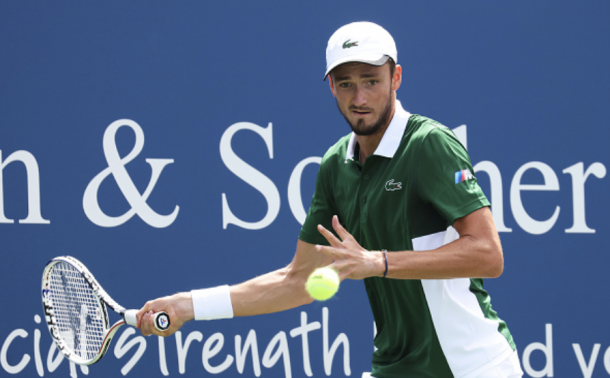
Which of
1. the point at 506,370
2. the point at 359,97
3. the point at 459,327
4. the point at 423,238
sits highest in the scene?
the point at 359,97

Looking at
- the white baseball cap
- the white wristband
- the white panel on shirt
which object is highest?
the white baseball cap

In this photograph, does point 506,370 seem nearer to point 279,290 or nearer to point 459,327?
point 459,327

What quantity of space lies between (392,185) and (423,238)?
181 mm

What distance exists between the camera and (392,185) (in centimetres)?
235

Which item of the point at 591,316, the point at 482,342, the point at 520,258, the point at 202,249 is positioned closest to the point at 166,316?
the point at 482,342

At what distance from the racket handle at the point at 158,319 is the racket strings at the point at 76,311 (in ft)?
0.82

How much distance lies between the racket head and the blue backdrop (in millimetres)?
1024

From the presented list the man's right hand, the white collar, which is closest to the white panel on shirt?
the white collar

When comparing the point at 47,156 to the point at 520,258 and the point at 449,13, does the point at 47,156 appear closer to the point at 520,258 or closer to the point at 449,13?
the point at 449,13

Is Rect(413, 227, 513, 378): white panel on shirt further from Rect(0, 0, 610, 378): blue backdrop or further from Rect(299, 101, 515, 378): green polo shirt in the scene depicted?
Rect(0, 0, 610, 378): blue backdrop

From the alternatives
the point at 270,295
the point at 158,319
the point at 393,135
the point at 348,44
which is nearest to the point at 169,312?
the point at 158,319

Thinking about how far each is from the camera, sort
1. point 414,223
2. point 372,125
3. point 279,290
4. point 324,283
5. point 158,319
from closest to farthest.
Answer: point 324,283 < point 414,223 < point 372,125 < point 158,319 < point 279,290

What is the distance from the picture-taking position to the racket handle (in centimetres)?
270

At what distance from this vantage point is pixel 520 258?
402 centimetres
